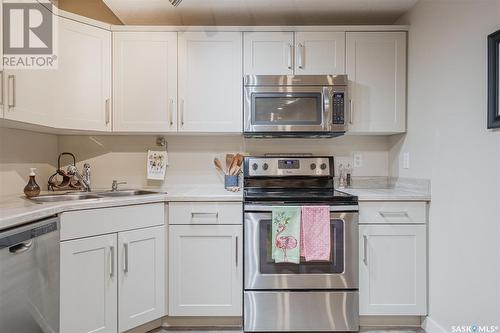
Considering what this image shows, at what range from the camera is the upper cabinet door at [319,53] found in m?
2.24

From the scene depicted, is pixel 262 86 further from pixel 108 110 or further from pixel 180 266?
pixel 180 266

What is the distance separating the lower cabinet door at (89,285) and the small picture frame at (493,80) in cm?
216

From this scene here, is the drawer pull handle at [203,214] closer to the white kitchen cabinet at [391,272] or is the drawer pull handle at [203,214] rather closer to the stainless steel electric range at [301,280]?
the stainless steel electric range at [301,280]

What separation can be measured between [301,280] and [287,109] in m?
1.22

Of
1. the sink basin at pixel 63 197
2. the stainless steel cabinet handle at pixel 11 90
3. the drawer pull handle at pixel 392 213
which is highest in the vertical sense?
the stainless steel cabinet handle at pixel 11 90

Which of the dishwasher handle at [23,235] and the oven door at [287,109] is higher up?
the oven door at [287,109]

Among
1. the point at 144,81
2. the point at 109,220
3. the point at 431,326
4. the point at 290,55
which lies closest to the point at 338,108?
the point at 290,55

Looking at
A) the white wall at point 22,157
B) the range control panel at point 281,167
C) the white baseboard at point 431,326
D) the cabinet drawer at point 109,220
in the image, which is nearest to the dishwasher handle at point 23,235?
the cabinet drawer at point 109,220

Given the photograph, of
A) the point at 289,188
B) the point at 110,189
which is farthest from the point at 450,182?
the point at 110,189

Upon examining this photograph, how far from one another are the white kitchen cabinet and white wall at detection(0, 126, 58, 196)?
2.40 meters

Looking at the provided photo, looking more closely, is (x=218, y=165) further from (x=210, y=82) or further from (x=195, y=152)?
(x=210, y=82)

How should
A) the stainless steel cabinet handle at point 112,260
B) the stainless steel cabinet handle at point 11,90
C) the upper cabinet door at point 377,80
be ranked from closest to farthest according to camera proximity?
the stainless steel cabinet handle at point 11,90
the stainless steel cabinet handle at point 112,260
the upper cabinet door at point 377,80

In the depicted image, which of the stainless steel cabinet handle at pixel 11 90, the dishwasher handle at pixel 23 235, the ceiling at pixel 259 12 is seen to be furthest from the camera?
the ceiling at pixel 259 12

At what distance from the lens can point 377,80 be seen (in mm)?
2266
